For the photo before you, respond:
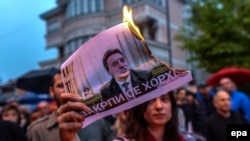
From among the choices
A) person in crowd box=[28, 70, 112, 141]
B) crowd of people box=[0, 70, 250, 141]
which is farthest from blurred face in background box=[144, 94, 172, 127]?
person in crowd box=[28, 70, 112, 141]

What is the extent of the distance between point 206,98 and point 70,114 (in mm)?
8003

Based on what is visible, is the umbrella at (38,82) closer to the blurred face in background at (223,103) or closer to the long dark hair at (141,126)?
the blurred face in background at (223,103)

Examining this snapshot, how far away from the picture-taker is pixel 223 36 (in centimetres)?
1998

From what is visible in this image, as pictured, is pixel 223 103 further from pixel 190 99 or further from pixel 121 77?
pixel 121 77

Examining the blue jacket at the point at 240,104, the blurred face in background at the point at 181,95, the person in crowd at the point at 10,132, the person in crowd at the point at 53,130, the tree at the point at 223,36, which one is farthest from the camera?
the tree at the point at 223,36

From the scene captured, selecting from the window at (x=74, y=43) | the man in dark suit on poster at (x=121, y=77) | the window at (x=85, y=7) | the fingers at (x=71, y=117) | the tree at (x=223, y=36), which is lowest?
the fingers at (x=71, y=117)

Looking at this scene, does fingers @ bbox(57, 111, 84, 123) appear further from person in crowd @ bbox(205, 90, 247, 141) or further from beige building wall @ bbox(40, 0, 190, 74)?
beige building wall @ bbox(40, 0, 190, 74)

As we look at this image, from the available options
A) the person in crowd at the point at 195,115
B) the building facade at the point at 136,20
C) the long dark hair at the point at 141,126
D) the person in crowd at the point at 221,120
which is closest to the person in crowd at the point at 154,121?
the long dark hair at the point at 141,126

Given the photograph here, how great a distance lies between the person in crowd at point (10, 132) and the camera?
332 cm

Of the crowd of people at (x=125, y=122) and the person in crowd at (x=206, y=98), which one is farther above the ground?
the person in crowd at (x=206, y=98)

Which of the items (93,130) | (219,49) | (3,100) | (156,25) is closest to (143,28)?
(156,25)

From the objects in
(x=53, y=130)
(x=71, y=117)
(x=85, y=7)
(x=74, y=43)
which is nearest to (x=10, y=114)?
(x=53, y=130)

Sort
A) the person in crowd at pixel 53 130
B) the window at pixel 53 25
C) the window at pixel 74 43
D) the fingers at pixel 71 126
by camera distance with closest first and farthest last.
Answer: the fingers at pixel 71 126 < the person in crowd at pixel 53 130 < the window at pixel 74 43 < the window at pixel 53 25

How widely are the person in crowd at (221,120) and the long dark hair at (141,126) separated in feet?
9.37
